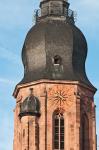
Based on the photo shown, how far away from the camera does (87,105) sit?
265ft

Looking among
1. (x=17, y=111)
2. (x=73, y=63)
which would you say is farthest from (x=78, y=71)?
(x=17, y=111)

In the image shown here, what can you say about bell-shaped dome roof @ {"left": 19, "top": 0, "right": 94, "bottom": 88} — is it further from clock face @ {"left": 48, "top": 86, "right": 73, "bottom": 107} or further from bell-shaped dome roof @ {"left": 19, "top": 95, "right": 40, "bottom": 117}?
bell-shaped dome roof @ {"left": 19, "top": 95, "right": 40, "bottom": 117}

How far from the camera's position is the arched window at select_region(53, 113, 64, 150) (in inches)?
3091

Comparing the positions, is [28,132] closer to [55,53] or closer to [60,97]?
[60,97]

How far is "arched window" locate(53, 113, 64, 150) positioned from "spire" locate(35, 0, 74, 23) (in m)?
9.16

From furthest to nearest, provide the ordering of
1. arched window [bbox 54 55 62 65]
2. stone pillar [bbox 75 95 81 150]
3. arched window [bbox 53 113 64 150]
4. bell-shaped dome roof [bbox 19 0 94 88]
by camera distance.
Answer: arched window [bbox 54 55 62 65] → bell-shaped dome roof [bbox 19 0 94 88] → arched window [bbox 53 113 64 150] → stone pillar [bbox 75 95 81 150]

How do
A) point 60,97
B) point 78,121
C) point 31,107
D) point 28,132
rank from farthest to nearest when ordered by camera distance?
point 60,97 → point 78,121 → point 31,107 → point 28,132

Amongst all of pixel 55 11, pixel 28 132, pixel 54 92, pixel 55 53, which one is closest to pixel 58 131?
pixel 28 132

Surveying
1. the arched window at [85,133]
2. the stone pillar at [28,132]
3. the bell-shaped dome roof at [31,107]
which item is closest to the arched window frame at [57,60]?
the bell-shaped dome roof at [31,107]

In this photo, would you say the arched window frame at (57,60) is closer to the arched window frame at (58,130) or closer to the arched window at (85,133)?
the arched window frame at (58,130)

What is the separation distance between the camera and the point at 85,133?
8031 centimetres

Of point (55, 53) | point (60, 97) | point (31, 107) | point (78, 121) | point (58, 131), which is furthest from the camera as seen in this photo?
point (55, 53)

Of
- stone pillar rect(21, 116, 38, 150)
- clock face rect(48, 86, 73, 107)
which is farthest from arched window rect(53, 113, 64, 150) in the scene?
stone pillar rect(21, 116, 38, 150)

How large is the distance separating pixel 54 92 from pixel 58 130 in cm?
318
